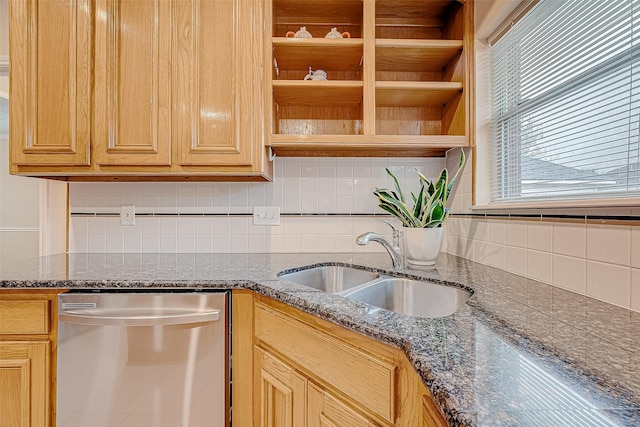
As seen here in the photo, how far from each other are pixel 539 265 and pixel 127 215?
1.94m

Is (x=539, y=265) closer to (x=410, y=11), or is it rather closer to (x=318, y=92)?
(x=318, y=92)

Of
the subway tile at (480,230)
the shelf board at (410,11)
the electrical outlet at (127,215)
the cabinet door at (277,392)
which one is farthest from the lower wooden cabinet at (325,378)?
the shelf board at (410,11)

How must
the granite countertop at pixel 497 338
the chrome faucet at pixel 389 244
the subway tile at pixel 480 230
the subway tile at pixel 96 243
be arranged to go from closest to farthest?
1. the granite countertop at pixel 497 338
2. the chrome faucet at pixel 389 244
3. the subway tile at pixel 480 230
4. the subway tile at pixel 96 243

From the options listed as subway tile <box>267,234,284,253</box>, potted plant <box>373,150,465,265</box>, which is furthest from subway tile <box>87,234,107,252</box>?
potted plant <box>373,150,465,265</box>

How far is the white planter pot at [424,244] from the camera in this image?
1357mm

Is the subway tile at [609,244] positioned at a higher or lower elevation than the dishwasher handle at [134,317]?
higher

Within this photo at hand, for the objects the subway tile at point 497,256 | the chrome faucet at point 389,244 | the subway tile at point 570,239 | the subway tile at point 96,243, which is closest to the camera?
the subway tile at point 570,239

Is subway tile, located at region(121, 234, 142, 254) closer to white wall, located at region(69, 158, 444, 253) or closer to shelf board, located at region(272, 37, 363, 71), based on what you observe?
white wall, located at region(69, 158, 444, 253)

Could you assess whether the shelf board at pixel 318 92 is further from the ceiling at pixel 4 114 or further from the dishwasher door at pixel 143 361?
the ceiling at pixel 4 114

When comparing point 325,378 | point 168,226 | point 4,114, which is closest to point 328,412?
point 325,378

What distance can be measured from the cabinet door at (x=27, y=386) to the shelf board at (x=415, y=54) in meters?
1.83

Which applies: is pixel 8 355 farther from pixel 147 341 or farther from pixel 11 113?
pixel 11 113

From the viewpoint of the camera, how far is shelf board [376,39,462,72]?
1.50 m

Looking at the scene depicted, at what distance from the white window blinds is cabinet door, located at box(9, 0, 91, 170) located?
182 centimetres
